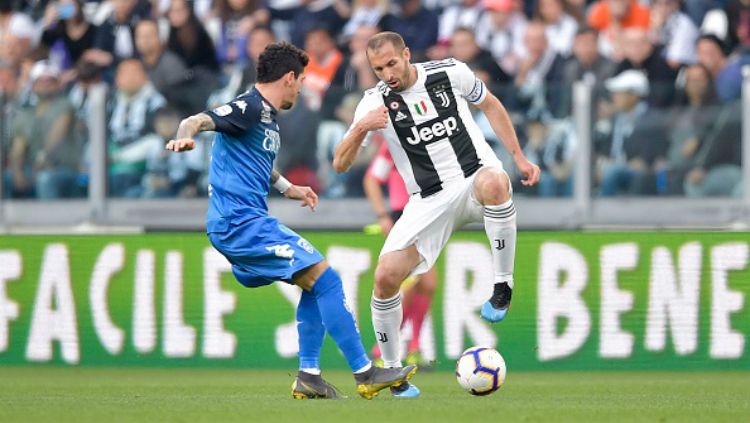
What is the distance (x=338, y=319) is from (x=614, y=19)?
7.51 metres

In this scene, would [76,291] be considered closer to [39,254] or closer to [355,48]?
[39,254]

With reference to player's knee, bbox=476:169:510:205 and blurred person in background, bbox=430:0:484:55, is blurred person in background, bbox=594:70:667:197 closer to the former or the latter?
blurred person in background, bbox=430:0:484:55

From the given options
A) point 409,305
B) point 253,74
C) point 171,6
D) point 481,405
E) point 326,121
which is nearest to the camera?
point 481,405

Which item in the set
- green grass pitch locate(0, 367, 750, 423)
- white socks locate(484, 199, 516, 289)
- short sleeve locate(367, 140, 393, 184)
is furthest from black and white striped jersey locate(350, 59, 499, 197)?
short sleeve locate(367, 140, 393, 184)

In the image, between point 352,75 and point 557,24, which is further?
point 557,24

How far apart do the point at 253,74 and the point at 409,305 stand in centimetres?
356

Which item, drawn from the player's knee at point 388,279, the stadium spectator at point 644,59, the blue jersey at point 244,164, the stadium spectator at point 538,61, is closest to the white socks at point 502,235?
the player's knee at point 388,279

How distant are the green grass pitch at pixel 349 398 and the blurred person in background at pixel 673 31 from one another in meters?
3.85

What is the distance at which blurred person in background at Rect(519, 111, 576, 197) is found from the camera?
13367 mm

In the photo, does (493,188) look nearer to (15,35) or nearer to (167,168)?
(167,168)

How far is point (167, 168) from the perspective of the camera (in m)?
14.2

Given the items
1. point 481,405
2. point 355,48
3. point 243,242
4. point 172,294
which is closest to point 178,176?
point 172,294

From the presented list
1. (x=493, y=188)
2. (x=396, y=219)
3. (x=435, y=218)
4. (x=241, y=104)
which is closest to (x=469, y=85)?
(x=493, y=188)

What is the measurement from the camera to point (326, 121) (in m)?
13.9
